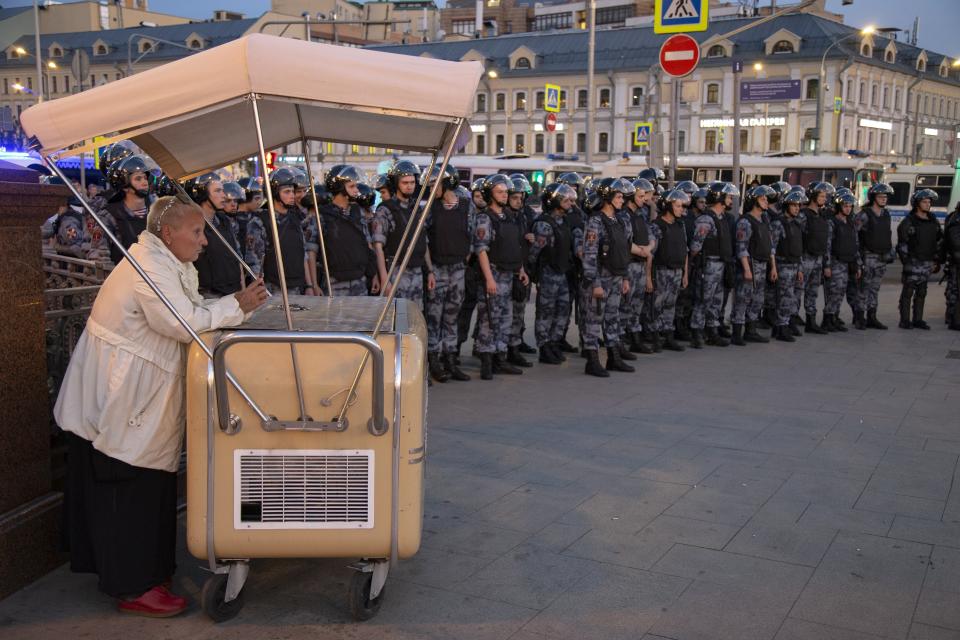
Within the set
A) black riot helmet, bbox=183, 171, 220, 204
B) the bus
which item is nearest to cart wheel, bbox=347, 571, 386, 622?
black riot helmet, bbox=183, 171, 220, 204

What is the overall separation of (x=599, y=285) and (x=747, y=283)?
3.58m

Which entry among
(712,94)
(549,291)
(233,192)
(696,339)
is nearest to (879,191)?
(696,339)

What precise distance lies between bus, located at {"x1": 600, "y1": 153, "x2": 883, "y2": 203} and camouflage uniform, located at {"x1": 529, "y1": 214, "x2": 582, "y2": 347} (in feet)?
73.7

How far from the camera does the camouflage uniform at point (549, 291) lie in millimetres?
11398

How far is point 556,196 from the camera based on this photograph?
38.2 feet

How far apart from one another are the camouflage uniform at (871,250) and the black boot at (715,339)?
10.6ft

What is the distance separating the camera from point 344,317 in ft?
15.9

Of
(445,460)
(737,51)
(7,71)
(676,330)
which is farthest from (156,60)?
(445,460)

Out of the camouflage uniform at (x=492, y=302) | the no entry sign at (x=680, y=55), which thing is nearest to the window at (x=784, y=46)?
the no entry sign at (x=680, y=55)

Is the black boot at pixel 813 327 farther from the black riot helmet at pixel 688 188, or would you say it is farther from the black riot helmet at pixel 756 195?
the black riot helmet at pixel 688 188

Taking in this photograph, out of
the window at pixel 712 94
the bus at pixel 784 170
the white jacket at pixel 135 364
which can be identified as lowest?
the white jacket at pixel 135 364

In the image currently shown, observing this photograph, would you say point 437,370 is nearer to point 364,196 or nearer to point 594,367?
point 594,367

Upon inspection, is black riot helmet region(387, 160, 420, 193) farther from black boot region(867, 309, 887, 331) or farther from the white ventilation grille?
black boot region(867, 309, 887, 331)

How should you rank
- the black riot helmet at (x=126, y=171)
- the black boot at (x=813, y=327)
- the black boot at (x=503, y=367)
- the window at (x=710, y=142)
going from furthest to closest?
the window at (x=710, y=142) → the black boot at (x=813, y=327) → the black boot at (x=503, y=367) → the black riot helmet at (x=126, y=171)
